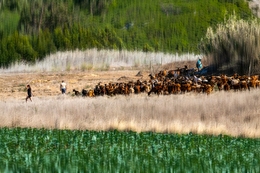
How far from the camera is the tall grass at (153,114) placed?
18609mm

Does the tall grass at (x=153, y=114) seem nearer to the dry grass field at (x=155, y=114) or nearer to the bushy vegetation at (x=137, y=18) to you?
the dry grass field at (x=155, y=114)

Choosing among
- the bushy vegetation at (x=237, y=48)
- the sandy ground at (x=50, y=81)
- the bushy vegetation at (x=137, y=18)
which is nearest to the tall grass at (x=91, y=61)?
the sandy ground at (x=50, y=81)

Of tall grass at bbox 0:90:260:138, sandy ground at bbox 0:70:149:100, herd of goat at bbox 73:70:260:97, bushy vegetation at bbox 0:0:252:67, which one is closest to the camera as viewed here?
tall grass at bbox 0:90:260:138

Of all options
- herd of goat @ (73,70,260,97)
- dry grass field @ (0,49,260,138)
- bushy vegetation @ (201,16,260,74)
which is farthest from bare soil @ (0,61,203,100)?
dry grass field @ (0,49,260,138)

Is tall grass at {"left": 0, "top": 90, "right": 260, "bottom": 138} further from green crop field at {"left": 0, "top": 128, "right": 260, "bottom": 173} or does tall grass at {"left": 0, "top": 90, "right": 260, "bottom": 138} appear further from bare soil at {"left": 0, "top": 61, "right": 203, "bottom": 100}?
bare soil at {"left": 0, "top": 61, "right": 203, "bottom": 100}

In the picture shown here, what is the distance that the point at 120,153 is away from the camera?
1191 cm

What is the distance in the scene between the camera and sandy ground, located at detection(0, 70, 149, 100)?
3247 centimetres

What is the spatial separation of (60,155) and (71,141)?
110 inches

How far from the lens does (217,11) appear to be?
359 feet

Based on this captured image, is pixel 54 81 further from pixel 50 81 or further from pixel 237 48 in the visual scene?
pixel 237 48

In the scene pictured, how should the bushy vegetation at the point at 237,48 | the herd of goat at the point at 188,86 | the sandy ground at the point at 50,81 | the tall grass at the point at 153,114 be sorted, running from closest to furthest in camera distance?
the tall grass at the point at 153,114
the herd of goat at the point at 188,86
the bushy vegetation at the point at 237,48
the sandy ground at the point at 50,81

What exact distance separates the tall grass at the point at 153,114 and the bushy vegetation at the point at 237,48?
5403 mm

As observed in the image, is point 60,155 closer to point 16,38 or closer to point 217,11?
point 16,38

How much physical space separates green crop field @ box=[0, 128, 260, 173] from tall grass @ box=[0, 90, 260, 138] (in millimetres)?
2891
